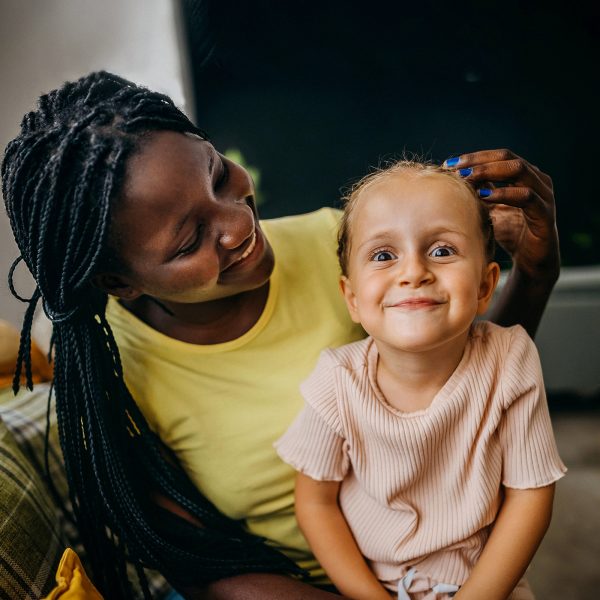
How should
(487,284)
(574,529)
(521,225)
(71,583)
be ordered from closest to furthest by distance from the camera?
(71,583)
(487,284)
(521,225)
(574,529)

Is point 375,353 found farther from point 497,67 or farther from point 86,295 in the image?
point 497,67

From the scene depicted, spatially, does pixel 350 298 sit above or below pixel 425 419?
above

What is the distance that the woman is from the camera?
773 mm

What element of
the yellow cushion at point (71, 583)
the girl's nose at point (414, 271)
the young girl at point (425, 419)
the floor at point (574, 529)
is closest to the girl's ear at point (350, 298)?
the young girl at point (425, 419)

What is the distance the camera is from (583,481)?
177 cm

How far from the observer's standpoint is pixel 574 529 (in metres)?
1.61

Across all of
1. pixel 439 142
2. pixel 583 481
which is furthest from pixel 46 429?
pixel 583 481

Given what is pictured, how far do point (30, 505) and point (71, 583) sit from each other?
17cm

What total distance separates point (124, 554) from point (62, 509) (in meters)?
0.13

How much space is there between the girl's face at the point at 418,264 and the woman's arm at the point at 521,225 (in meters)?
0.06

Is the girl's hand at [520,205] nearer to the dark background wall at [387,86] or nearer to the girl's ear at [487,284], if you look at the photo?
the girl's ear at [487,284]

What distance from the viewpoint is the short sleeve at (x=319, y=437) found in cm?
87

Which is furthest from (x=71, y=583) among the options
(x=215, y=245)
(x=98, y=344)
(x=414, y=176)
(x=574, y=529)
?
(x=574, y=529)

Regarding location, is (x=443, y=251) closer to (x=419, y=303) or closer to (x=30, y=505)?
(x=419, y=303)
